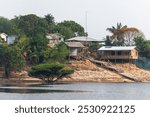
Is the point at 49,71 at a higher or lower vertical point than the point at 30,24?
lower

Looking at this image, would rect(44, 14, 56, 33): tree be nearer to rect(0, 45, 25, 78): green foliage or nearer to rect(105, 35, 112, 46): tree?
rect(105, 35, 112, 46): tree

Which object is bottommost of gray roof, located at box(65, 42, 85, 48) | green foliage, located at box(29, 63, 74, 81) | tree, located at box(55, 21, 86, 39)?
green foliage, located at box(29, 63, 74, 81)

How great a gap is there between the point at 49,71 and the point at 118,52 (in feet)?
65.8

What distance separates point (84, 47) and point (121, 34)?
12.5 metres

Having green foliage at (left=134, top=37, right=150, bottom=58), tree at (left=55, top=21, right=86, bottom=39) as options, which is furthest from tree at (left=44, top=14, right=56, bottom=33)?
green foliage at (left=134, top=37, right=150, bottom=58)

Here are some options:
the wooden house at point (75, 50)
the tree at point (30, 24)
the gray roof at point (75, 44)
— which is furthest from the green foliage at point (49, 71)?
the tree at point (30, 24)

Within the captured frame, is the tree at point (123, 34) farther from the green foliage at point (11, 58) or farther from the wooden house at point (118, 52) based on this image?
the green foliage at point (11, 58)

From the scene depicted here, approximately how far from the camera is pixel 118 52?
3585 inches

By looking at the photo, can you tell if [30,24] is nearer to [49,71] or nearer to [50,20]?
[50,20]

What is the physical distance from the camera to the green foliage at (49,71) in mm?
73750

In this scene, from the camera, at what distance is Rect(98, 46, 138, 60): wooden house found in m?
90.5

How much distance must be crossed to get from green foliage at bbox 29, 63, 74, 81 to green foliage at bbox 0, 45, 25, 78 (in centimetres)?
244

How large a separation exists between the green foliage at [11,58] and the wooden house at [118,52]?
17.8 meters

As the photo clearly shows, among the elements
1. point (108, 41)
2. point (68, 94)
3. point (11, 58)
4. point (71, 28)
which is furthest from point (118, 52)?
point (68, 94)
